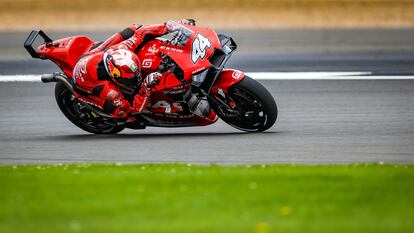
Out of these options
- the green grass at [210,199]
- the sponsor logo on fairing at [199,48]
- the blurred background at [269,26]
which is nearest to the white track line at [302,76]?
the blurred background at [269,26]

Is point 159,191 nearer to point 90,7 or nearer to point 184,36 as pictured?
point 184,36

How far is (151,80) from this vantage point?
1283cm

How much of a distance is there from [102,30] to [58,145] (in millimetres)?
12114

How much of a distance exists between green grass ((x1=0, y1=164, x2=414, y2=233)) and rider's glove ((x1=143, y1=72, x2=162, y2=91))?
229 centimetres

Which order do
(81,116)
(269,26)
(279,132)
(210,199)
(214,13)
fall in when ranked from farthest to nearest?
(214,13) < (269,26) < (81,116) < (279,132) < (210,199)

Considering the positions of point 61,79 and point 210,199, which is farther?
point 61,79

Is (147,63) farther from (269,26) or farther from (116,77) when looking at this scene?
(269,26)

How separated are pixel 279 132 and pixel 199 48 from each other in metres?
1.44

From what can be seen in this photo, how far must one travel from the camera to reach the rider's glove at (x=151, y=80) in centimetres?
1283

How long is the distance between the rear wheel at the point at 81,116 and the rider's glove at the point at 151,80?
88 centimetres

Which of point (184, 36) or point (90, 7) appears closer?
point (184, 36)

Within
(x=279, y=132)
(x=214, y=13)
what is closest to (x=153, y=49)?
(x=279, y=132)

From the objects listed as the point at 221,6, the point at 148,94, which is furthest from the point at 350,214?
the point at 221,6

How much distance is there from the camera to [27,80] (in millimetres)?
18391
